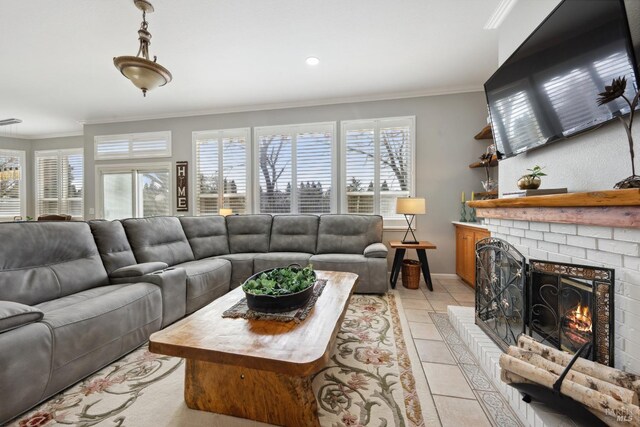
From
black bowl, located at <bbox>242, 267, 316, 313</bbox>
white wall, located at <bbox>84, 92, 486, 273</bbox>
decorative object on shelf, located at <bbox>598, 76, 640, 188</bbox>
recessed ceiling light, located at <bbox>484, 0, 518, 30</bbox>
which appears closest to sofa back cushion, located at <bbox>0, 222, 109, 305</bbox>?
black bowl, located at <bbox>242, 267, 316, 313</bbox>

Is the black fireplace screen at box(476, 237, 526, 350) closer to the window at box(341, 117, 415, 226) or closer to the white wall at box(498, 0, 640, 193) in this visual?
the white wall at box(498, 0, 640, 193)

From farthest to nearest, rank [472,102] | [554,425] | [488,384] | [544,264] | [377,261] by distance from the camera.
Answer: [472,102] < [377,261] < [488,384] < [544,264] < [554,425]

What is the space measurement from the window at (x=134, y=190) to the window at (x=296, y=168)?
2017 millimetres

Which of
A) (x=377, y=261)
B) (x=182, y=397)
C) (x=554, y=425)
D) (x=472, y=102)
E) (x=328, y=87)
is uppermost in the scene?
(x=328, y=87)

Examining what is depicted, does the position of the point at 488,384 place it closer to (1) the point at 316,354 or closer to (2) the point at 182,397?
(1) the point at 316,354

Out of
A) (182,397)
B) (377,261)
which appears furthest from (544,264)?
(182,397)

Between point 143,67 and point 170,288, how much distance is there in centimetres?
177

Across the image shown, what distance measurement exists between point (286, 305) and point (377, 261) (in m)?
1.87

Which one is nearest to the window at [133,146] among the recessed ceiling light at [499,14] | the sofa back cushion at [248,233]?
the sofa back cushion at [248,233]

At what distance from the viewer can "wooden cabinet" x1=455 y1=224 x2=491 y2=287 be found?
3061mm

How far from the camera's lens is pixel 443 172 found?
3.89 m

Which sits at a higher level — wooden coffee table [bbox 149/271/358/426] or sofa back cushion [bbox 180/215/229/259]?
sofa back cushion [bbox 180/215/229/259]

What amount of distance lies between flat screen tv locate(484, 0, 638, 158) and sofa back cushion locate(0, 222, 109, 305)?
350cm

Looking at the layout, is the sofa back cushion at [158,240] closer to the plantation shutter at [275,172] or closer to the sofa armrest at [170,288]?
the sofa armrest at [170,288]
